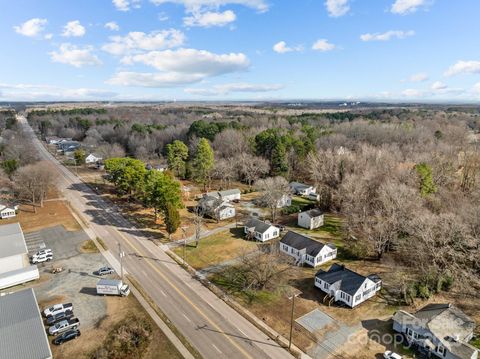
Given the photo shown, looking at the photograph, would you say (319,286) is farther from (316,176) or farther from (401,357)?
(316,176)

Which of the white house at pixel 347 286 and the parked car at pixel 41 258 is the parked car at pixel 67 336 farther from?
the white house at pixel 347 286

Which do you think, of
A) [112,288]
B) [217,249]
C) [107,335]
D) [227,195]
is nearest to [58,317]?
[112,288]

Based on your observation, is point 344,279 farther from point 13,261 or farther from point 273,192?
point 13,261

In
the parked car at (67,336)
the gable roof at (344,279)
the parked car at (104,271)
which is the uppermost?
the gable roof at (344,279)

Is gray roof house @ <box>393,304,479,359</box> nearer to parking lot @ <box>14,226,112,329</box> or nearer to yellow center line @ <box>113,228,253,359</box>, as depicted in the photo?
yellow center line @ <box>113,228,253,359</box>

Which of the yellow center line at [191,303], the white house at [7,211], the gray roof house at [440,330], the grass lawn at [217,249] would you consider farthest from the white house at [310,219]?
the white house at [7,211]

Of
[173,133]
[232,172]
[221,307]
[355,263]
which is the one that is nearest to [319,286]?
[355,263]
